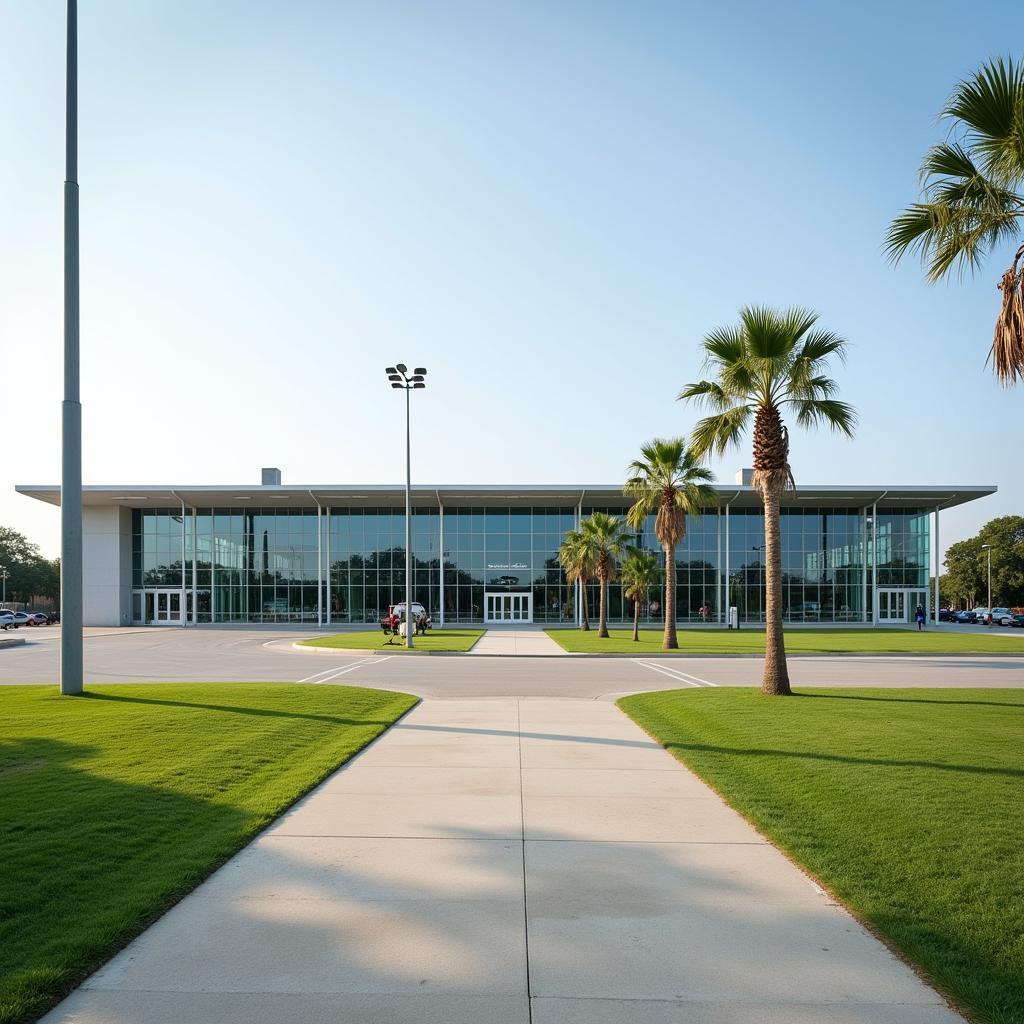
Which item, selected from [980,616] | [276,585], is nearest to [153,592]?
[276,585]

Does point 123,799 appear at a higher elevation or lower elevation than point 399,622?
higher

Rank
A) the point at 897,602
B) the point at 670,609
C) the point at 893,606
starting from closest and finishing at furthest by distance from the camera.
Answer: the point at 670,609
the point at 897,602
the point at 893,606

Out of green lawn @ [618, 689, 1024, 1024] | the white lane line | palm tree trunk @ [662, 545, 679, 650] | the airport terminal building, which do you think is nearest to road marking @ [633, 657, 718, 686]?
the white lane line

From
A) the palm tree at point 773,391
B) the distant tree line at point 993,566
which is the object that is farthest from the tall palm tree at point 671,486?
the distant tree line at point 993,566

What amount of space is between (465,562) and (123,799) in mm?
53155

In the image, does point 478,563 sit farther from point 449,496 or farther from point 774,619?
point 774,619

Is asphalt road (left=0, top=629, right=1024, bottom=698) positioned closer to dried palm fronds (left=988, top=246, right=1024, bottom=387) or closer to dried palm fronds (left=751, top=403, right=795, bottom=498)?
dried palm fronds (left=751, top=403, right=795, bottom=498)

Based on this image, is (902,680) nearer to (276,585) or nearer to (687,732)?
(687,732)

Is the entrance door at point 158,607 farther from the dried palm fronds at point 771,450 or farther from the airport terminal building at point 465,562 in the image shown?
the dried palm fronds at point 771,450

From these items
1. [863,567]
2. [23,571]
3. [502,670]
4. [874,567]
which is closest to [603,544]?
[502,670]

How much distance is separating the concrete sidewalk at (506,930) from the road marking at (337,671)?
12813 millimetres

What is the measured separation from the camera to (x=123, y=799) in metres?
7.57

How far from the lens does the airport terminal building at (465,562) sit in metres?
60.3

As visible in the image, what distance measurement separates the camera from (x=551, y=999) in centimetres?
398
